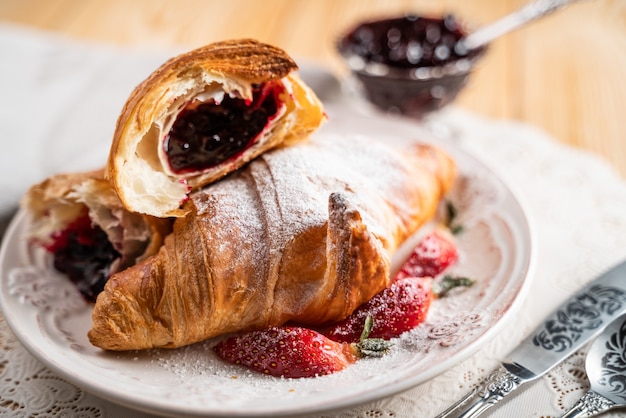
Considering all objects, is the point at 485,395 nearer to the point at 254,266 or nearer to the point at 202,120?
the point at 254,266

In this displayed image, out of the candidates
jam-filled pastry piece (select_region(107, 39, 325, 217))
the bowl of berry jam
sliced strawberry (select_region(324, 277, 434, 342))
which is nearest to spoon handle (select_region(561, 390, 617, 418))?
sliced strawberry (select_region(324, 277, 434, 342))

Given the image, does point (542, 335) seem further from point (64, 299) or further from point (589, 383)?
point (64, 299)

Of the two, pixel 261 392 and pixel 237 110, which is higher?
pixel 237 110

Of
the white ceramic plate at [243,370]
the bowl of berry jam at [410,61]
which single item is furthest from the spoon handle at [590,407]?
the bowl of berry jam at [410,61]

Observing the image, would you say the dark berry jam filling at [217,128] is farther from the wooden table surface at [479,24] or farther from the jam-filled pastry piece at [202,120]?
the wooden table surface at [479,24]

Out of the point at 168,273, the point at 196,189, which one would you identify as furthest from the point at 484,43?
the point at 168,273
